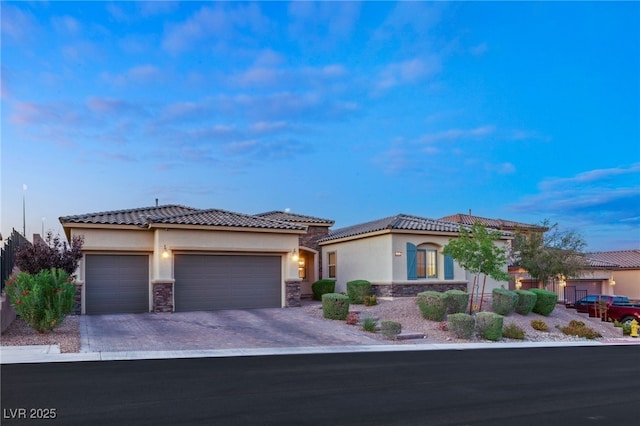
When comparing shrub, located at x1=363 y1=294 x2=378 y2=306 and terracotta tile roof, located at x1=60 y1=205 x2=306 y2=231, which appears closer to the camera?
terracotta tile roof, located at x1=60 y1=205 x2=306 y2=231

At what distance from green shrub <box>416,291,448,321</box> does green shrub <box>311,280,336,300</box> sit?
327 inches

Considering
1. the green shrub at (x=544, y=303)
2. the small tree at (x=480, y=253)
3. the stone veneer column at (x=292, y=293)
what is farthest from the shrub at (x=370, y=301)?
the green shrub at (x=544, y=303)

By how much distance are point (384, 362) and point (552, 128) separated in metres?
23.3

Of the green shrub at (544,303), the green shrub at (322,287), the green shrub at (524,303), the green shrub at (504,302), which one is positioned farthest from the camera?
the green shrub at (322,287)

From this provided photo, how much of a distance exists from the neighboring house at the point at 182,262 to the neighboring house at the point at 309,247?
6.65m

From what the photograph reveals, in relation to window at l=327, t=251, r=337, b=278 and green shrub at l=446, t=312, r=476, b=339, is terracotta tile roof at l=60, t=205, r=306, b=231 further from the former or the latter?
green shrub at l=446, t=312, r=476, b=339

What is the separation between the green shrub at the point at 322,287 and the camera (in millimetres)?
27828

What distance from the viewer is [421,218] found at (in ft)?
96.4

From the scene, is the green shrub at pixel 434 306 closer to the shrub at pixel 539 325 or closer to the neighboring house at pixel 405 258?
the shrub at pixel 539 325

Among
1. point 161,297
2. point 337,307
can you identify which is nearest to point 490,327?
point 337,307

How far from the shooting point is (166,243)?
2084 cm

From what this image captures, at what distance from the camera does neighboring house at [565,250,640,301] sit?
3931 centimetres

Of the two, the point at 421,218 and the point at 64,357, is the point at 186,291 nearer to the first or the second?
the point at 64,357

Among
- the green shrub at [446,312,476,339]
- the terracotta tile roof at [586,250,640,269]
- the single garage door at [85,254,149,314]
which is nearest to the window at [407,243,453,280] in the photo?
the green shrub at [446,312,476,339]
